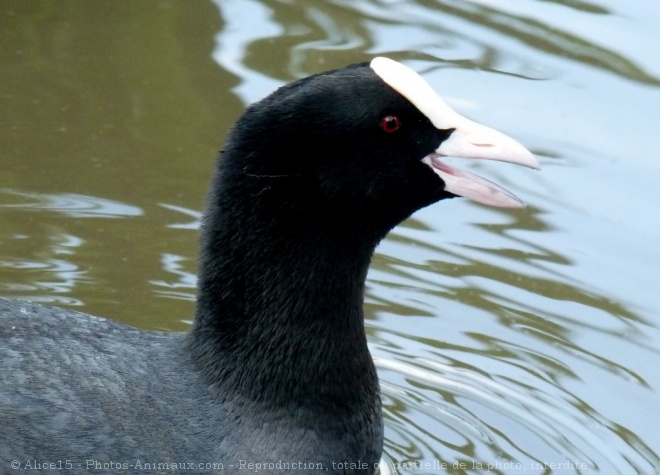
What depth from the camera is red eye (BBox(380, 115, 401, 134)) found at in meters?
4.17

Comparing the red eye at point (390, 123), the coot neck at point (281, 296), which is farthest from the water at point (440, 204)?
the red eye at point (390, 123)

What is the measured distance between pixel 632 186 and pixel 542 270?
81 cm

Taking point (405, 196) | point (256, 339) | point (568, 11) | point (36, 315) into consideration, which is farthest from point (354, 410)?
point (568, 11)

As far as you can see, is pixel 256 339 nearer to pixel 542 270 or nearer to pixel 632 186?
pixel 542 270

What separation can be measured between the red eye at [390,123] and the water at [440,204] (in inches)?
49.2

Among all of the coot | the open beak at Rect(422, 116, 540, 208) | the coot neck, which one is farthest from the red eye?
the coot neck

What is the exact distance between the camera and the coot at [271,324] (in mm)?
4055

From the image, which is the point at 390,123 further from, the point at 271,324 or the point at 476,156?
the point at 271,324

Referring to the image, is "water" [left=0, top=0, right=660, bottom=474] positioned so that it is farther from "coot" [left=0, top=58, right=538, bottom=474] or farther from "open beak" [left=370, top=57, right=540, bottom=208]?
"open beak" [left=370, top=57, right=540, bottom=208]

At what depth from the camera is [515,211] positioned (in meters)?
6.51

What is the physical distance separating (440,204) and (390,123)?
2.39 m

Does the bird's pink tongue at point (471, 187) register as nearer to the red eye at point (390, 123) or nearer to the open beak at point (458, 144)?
the open beak at point (458, 144)

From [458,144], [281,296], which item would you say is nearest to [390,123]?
[458,144]

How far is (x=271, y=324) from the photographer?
4.37 m
